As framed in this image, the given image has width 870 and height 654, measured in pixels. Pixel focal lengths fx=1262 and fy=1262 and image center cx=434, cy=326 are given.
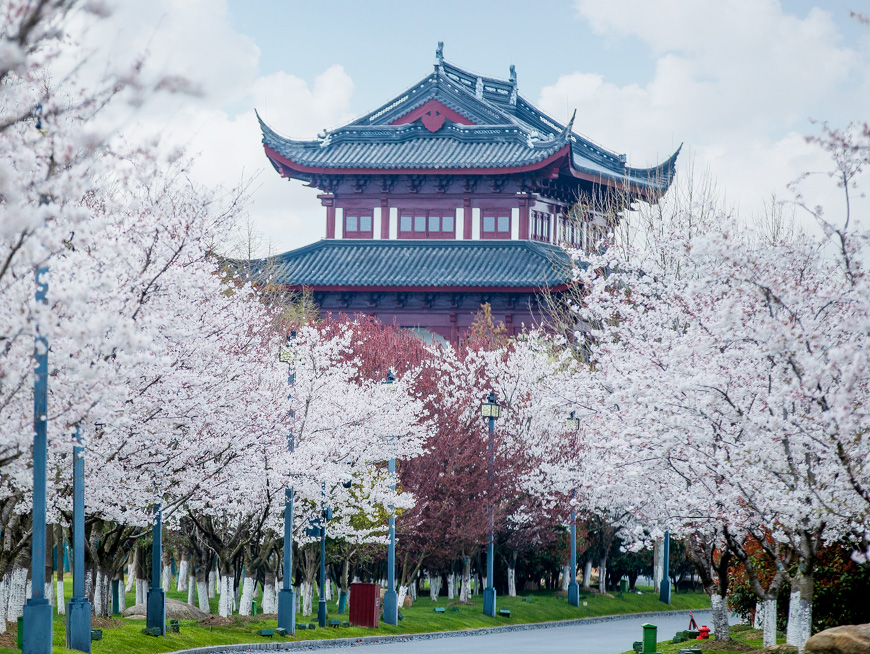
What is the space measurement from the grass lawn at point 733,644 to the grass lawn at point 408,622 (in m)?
8.18

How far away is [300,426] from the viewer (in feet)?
102

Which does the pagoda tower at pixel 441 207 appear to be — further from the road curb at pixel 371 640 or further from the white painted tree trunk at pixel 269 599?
the white painted tree trunk at pixel 269 599

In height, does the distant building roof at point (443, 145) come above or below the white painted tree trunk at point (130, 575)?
above

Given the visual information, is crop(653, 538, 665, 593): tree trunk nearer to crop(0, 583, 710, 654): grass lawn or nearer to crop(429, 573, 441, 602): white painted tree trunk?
crop(0, 583, 710, 654): grass lawn

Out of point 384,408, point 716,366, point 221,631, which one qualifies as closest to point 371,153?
point 384,408

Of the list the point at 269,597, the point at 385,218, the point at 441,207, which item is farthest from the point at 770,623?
the point at 385,218

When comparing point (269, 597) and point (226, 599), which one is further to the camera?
point (269, 597)

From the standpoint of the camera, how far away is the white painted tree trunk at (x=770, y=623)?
22203 millimetres

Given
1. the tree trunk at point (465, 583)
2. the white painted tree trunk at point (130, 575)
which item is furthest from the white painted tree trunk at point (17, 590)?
the white painted tree trunk at point (130, 575)

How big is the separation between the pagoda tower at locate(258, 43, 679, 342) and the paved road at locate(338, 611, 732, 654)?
1770 cm

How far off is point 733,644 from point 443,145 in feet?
125

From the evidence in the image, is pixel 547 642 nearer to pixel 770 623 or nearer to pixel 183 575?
pixel 770 623

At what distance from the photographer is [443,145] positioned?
59312 mm

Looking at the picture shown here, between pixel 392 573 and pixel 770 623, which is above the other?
pixel 770 623
